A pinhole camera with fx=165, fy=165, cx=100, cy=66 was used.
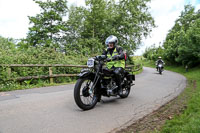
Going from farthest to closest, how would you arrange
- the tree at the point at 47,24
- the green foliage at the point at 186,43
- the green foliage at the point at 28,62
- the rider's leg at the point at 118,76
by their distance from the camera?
the tree at the point at 47,24 → the green foliage at the point at 186,43 → the green foliage at the point at 28,62 → the rider's leg at the point at 118,76

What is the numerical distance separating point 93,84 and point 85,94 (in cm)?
36

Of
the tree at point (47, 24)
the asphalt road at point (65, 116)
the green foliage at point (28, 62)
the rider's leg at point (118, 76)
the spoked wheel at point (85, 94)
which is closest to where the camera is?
the asphalt road at point (65, 116)

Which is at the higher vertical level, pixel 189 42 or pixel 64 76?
pixel 189 42

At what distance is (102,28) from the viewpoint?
26.8m

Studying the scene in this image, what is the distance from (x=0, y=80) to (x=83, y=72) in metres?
5.02

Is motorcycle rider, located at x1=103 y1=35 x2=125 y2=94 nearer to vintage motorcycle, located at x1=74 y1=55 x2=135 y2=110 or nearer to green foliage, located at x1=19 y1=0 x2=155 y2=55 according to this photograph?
vintage motorcycle, located at x1=74 y1=55 x2=135 y2=110

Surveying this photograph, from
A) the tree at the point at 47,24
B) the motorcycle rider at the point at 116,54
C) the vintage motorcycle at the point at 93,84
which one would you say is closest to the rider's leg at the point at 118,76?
the motorcycle rider at the point at 116,54

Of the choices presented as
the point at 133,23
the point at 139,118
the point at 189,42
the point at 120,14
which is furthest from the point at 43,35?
the point at 139,118

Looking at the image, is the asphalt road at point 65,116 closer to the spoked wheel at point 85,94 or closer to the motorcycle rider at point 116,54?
the spoked wheel at point 85,94

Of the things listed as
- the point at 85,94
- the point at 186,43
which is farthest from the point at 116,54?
the point at 186,43

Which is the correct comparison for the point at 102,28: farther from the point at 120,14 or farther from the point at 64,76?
the point at 64,76

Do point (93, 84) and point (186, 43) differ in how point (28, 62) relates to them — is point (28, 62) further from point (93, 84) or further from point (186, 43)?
point (186, 43)

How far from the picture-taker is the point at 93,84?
4.46 m

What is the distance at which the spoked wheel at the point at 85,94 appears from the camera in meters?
4.00
